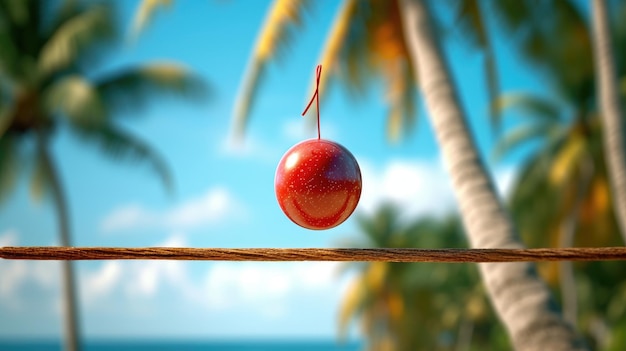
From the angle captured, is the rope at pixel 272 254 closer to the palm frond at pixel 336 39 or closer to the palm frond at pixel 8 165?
the palm frond at pixel 336 39

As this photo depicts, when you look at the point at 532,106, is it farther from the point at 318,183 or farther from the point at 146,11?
the point at 318,183

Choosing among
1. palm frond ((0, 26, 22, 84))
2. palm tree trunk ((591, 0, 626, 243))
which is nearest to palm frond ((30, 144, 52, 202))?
palm frond ((0, 26, 22, 84))

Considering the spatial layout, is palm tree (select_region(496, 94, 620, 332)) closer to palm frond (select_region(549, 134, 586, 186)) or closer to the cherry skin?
palm frond (select_region(549, 134, 586, 186))

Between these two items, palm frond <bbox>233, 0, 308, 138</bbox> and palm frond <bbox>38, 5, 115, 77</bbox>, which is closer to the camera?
palm frond <bbox>233, 0, 308, 138</bbox>

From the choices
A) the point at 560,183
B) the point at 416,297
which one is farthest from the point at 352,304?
the point at 560,183

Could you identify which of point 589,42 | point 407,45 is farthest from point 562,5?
point 407,45

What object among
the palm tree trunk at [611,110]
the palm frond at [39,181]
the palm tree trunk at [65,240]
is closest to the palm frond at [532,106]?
the palm tree trunk at [611,110]

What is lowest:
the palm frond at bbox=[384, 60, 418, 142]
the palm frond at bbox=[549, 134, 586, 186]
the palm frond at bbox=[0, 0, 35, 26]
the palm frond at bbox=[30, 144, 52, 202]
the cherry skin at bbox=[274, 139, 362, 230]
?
the cherry skin at bbox=[274, 139, 362, 230]
